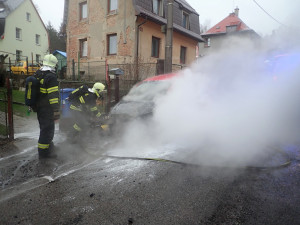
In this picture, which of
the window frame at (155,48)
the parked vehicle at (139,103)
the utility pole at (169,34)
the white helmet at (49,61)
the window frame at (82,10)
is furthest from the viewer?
the window frame at (82,10)

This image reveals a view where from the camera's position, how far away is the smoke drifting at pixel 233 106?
505 centimetres

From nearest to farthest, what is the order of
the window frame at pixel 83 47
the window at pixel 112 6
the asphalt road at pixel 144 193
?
the asphalt road at pixel 144 193 < the window at pixel 112 6 < the window frame at pixel 83 47

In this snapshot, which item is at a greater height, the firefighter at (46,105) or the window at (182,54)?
the window at (182,54)

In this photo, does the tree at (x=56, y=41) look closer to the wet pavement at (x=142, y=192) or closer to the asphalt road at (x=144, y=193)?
the wet pavement at (x=142, y=192)

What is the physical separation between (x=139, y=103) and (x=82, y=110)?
1350 millimetres

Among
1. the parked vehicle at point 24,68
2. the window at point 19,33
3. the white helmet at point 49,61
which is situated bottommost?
the white helmet at point 49,61

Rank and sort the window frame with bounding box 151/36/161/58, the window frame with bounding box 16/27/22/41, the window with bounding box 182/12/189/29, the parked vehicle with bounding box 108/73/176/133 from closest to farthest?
the parked vehicle with bounding box 108/73/176/133 < the window frame with bounding box 151/36/161/58 < the window with bounding box 182/12/189/29 < the window frame with bounding box 16/27/22/41

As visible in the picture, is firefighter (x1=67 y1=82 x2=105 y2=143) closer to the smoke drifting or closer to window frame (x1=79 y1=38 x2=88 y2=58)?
the smoke drifting

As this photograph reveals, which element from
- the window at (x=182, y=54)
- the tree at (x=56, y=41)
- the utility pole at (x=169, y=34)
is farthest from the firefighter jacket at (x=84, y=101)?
the tree at (x=56, y=41)

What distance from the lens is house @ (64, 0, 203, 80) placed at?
1552cm

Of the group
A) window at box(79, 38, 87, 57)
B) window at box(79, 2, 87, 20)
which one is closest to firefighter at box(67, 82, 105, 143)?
window at box(79, 38, 87, 57)

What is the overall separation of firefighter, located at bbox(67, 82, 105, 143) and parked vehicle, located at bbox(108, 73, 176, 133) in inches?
18.2

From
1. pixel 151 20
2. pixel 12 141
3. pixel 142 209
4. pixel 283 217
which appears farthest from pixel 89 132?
pixel 151 20

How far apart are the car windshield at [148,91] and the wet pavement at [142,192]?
2.07 m
